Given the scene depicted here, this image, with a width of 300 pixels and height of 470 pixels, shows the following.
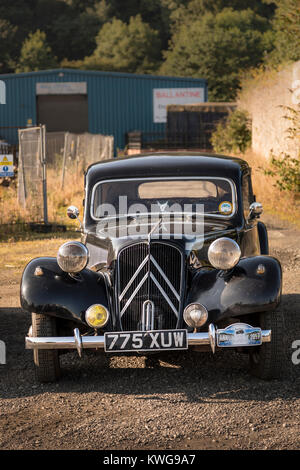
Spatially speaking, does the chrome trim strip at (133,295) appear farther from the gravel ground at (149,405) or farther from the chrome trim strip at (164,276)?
the gravel ground at (149,405)

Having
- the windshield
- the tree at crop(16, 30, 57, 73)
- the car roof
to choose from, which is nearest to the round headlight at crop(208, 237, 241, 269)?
the windshield

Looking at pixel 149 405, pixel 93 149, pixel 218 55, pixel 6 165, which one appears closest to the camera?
pixel 149 405

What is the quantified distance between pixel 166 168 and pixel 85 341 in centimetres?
219

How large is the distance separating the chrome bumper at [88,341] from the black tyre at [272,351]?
13 centimetres

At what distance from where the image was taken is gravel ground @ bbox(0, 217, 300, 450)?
4125 mm

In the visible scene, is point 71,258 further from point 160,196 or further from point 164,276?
point 160,196

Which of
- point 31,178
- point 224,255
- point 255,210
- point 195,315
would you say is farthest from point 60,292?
point 31,178

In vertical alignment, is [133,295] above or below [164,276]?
below

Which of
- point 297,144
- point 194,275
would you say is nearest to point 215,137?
point 297,144

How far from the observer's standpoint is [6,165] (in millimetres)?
11812

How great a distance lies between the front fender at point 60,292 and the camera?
16.7 feet

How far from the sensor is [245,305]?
4988 millimetres

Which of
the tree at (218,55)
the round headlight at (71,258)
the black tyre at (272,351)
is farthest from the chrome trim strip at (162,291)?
the tree at (218,55)
